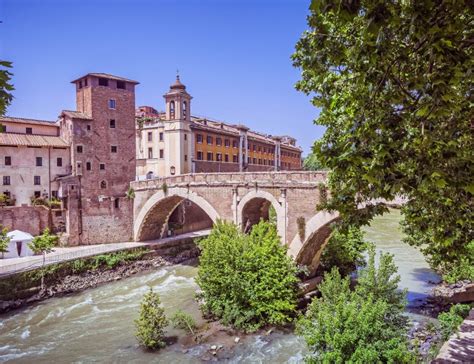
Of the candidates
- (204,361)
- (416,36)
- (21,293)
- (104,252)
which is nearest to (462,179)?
(416,36)

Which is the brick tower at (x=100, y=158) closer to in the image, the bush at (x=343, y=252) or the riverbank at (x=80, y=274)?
the riverbank at (x=80, y=274)

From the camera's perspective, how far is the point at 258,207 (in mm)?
23766

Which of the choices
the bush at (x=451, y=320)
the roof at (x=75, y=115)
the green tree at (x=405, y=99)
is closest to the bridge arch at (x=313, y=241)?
the bush at (x=451, y=320)

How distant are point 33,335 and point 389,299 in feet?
50.8

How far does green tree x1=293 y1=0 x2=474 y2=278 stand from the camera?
427 cm

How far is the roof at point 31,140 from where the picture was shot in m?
29.4

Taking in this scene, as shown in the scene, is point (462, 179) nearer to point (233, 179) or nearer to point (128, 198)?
point (233, 179)

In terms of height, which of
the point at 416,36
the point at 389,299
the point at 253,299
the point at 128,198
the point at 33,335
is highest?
the point at 416,36

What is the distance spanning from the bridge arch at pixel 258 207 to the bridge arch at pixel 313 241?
3.26 ft

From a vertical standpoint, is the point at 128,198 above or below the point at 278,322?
above

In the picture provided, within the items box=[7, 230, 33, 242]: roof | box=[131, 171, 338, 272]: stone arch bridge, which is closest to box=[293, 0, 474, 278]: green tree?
box=[131, 171, 338, 272]: stone arch bridge

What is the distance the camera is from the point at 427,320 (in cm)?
1614

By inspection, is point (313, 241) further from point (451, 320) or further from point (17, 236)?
point (17, 236)

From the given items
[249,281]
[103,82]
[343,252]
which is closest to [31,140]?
[103,82]
